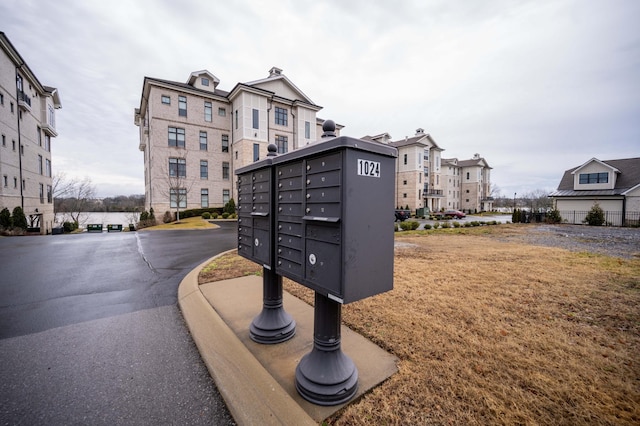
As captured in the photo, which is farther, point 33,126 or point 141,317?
point 33,126

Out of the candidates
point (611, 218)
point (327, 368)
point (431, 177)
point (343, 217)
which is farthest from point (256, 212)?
point (431, 177)

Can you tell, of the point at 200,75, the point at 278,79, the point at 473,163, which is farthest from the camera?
the point at 473,163

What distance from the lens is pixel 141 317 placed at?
4.19m

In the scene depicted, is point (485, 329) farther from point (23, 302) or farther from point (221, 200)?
point (221, 200)

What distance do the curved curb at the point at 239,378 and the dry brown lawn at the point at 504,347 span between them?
0.46 m

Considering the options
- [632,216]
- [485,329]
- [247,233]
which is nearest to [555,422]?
[485,329]

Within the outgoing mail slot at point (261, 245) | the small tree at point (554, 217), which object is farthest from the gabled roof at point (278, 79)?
the outgoing mail slot at point (261, 245)

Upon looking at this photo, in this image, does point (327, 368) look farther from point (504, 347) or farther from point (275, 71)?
point (275, 71)

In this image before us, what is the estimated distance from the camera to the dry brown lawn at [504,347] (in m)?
2.20

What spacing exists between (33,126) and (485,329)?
133ft

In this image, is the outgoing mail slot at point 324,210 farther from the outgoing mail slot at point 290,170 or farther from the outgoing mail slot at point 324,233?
the outgoing mail slot at point 290,170

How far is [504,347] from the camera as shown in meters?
3.14

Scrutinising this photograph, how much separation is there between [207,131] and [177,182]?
23.0ft

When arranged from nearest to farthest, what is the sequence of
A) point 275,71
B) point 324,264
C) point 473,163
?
point 324,264 < point 275,71 < point 473,163
